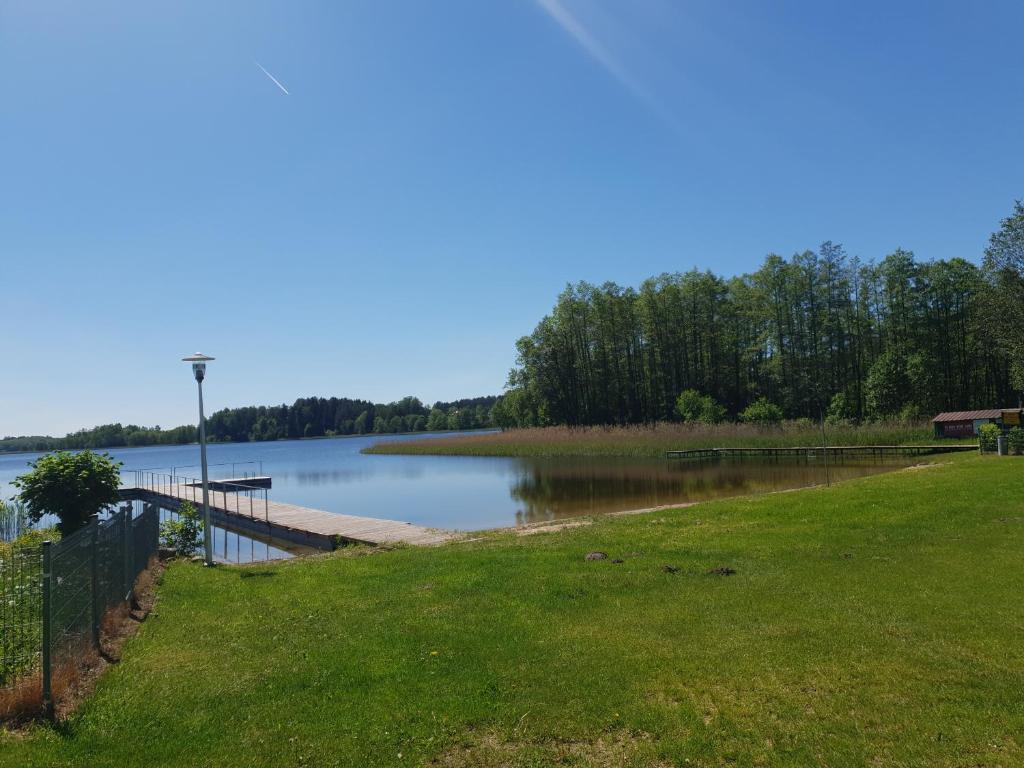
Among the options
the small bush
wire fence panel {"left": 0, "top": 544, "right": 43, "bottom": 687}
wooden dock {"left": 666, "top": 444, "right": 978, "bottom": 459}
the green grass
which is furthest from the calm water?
wire fence panel {"left": 0, "top": 544, "right": 43, "bottom": 687}

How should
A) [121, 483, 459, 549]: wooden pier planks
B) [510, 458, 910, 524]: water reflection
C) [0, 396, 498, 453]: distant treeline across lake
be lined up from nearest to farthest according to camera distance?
[121, 483, 459, 549]: wooden pier planks, [510, 458, 910, 524]: water reflection, [0, 396, 498, 453]: distant treeline across lake

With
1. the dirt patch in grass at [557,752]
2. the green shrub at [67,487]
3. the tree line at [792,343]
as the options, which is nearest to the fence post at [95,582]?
the dirt patch in grass at [557,752]

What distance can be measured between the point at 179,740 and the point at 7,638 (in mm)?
2724

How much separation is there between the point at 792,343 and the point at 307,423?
4850 inches

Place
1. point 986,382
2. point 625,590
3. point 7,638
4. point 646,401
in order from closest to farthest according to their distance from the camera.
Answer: point 7,638 → point 625,590 → point 986,382 → point 646,401

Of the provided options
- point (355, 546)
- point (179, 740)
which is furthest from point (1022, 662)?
point (355, 546)

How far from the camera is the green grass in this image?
1593 inches

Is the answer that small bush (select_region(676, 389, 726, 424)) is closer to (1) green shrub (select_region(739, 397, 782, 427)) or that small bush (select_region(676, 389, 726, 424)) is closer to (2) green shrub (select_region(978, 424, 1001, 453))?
(1) green shrub (select_region(739, 397, 782, 427))

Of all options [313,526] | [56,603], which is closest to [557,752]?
[56,603]

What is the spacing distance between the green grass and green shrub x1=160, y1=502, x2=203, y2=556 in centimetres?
3487

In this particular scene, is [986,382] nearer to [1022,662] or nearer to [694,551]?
[694,551]

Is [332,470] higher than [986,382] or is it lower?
lower

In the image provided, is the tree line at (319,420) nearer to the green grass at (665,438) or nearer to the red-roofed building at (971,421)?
the green grass at (665,438)

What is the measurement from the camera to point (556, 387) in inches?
3068
